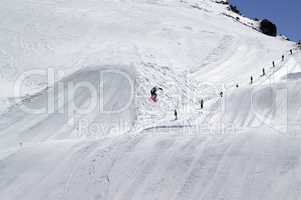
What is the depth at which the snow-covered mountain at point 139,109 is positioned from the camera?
16375 mm

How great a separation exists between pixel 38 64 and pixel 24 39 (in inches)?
273

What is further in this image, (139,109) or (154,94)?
(154,94)

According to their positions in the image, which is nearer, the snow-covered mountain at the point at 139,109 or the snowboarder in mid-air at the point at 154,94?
the snow-covered mountain at the point at 139,109

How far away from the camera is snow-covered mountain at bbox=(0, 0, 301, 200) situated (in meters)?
16.4

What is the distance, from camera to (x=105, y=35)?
42.8 metres

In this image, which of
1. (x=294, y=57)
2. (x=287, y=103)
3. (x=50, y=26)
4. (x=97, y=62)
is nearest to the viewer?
(x=287, y=103)

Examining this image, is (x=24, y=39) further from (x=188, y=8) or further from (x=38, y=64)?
(x=188, y=8)

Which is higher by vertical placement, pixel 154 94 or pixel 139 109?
pixel 154 94

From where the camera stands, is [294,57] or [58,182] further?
[294,57]

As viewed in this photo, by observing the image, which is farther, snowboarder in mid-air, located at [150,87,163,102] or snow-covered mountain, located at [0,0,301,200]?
snowboarder in mid-air, located at [150,87,163,102]

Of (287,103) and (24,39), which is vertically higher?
(24,39)

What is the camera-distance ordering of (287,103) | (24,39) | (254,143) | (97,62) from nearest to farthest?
1. (254,143)
2. (287,103)
3. (97,62)
4. (24,39)

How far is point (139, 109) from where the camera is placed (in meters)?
26.1

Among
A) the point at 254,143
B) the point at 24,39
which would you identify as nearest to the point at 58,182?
the point at 254,143
